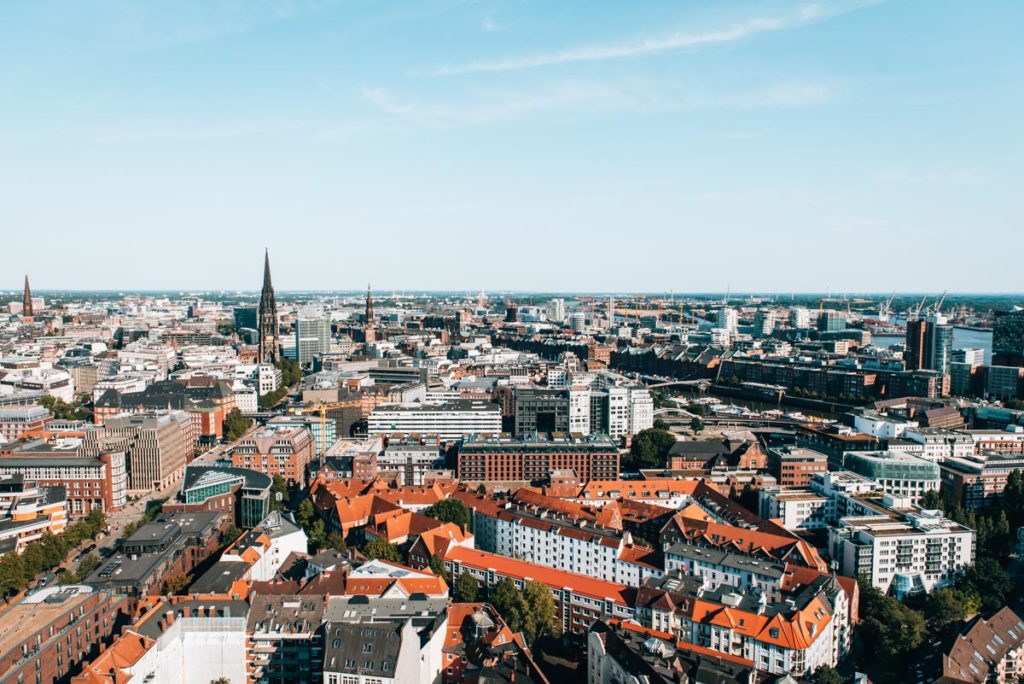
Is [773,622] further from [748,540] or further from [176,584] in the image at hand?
[176,584]

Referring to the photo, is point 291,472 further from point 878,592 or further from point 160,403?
point 878,592

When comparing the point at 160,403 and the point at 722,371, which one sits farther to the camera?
the point at 722,371

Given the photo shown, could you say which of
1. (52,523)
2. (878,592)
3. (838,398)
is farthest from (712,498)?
(838,398)

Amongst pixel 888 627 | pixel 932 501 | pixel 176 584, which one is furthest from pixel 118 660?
pixel 932 501

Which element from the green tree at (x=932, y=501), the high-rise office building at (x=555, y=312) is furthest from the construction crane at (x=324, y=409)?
the high-rise office building at (x=555, y=312)

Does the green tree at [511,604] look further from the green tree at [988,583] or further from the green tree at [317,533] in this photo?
the green tree at [988,583]
